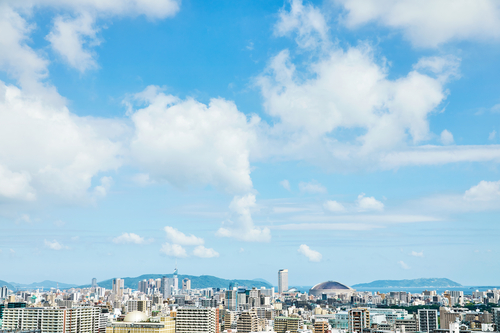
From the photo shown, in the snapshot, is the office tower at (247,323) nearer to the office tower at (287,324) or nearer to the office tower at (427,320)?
the office tower at (287,324)

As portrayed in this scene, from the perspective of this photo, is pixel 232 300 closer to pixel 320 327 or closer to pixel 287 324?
pixel 287 324

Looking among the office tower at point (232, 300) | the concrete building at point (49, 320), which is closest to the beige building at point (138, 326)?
the concrete building at point (49, 320)

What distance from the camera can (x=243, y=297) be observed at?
127m

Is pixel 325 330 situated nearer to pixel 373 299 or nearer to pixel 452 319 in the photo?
pixel 452 319

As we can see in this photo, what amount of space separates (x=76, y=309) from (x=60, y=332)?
11.5ft

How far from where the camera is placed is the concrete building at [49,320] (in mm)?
55516

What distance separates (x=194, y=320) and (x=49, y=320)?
17811 mm

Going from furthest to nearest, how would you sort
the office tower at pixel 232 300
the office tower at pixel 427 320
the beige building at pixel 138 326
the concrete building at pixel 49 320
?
the office tower at pixel 232 300
the office tower at pixel 427 320
the concrete building at pixel 49 320
the beige building at pixel 138 326

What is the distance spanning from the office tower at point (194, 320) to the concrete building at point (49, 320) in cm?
1468

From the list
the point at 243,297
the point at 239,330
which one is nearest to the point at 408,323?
the point at 239,330

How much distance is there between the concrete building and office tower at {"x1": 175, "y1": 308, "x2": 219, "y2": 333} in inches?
578

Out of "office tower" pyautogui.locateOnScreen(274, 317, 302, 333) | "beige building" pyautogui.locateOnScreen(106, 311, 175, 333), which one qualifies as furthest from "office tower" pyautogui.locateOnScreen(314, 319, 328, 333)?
"beige building" pyautogui.locateOnScreen(106, 311, 175, 333)

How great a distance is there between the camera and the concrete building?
5552 cm

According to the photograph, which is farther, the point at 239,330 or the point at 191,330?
the point at 239,330
